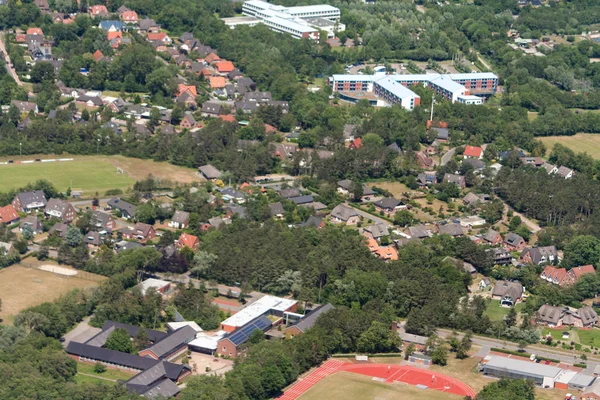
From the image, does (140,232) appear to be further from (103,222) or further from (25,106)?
(25,106)

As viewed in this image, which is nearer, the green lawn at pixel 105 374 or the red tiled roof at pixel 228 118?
the green lawn at pixel 105 374

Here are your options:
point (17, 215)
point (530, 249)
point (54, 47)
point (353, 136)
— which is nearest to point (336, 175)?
point (353, 136)

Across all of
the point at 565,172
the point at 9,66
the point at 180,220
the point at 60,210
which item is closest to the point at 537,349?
the point at 180,220

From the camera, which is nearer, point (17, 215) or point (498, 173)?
point (17, 215)

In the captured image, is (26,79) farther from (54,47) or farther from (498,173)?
(498,173)

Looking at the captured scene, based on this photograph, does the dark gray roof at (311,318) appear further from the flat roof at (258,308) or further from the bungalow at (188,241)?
the bungalow at (188,241)

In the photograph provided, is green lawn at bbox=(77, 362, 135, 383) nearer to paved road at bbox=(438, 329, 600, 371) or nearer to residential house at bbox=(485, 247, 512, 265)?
paved road at bbox=(438, 329, 600, 371)

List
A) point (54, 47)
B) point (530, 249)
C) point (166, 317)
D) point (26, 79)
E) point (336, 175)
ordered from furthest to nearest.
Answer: point (54, 47) < point (26, 79) < point (336, 175) < point (530, 249) < point (166, 317)

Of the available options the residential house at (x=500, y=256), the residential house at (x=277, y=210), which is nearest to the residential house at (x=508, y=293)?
the residential house at (x=500, y=256)
